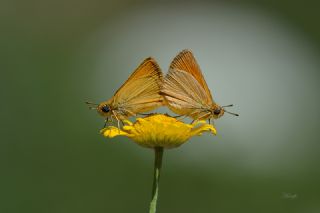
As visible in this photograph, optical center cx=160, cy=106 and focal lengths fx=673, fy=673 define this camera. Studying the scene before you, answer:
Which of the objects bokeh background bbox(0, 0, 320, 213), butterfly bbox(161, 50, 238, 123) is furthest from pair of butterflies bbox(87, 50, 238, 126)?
bokeh background bbox(0, 0, 320, 213)

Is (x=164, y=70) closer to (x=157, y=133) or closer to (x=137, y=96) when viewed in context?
(x=137, y=96)

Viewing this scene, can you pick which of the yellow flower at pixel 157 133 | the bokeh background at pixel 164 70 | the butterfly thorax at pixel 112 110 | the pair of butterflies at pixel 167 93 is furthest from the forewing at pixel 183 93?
the bokeh background at pixel 164 70

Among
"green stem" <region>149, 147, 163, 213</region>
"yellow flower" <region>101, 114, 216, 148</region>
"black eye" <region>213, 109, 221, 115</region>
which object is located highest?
"black eye" <region>213, 109, 221, 115</region>

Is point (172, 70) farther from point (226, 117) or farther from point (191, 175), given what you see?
point (226, 117)

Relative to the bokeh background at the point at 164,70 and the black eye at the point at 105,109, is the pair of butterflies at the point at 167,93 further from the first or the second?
the bokeh background at the point at 164,70

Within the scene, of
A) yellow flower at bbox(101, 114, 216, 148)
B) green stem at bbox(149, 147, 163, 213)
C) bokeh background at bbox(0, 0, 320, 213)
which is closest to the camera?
green stem at bbox(149, 147, 163, 213)

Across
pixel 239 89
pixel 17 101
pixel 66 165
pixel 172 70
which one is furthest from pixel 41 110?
pixel 172 70

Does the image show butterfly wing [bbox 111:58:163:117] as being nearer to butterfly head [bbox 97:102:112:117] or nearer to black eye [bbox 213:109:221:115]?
butterfly head [bbox 97:102:112:117]
